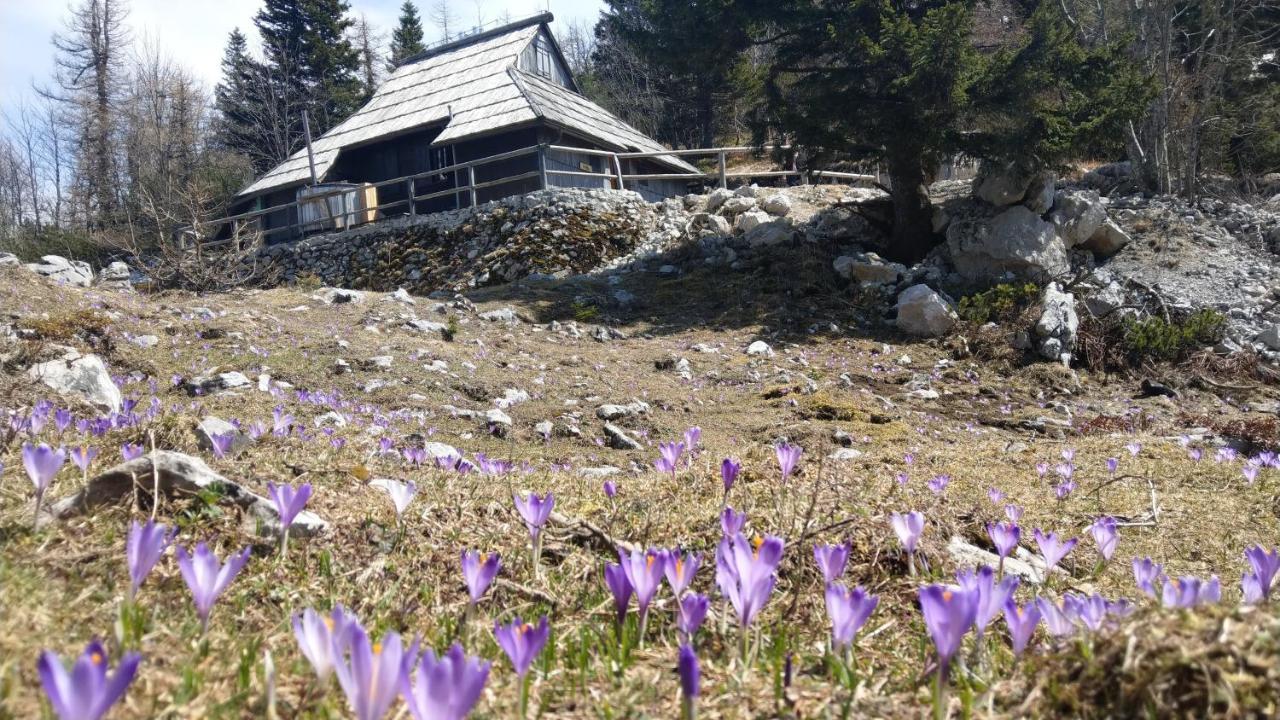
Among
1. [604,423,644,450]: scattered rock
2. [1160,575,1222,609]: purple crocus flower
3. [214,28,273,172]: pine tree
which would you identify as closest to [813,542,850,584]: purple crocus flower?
[1160,575,1222,609]: purple crocus flower

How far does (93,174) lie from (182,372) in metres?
36.4

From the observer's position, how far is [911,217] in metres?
12.9

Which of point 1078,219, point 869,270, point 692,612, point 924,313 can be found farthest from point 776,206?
point 692,612

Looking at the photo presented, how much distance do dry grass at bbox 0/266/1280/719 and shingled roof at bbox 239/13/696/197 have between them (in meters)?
15.9

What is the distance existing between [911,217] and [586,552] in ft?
40.5

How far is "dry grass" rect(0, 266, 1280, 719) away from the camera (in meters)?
1.09

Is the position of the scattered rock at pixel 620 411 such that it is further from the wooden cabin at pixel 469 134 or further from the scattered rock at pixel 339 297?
the wooden cabin at pixel 469 134

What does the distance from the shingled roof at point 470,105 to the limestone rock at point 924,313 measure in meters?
12.2

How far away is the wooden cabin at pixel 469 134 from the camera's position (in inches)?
846

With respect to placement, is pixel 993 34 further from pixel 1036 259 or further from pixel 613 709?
pixel 613 709

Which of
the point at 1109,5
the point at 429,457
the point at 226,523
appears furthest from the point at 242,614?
the point at 1109,5

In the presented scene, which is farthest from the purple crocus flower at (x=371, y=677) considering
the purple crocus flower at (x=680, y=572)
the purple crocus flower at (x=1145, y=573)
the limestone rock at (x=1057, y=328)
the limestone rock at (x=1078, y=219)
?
the limestone rock at (x=1078, y=219)

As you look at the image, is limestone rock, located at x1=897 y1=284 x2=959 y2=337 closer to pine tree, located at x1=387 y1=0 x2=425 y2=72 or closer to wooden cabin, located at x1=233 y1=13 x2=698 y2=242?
wooden cabin, located at x1=233 y1=13 x2=698 y2=242

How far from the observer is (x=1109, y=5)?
56.8 ft
